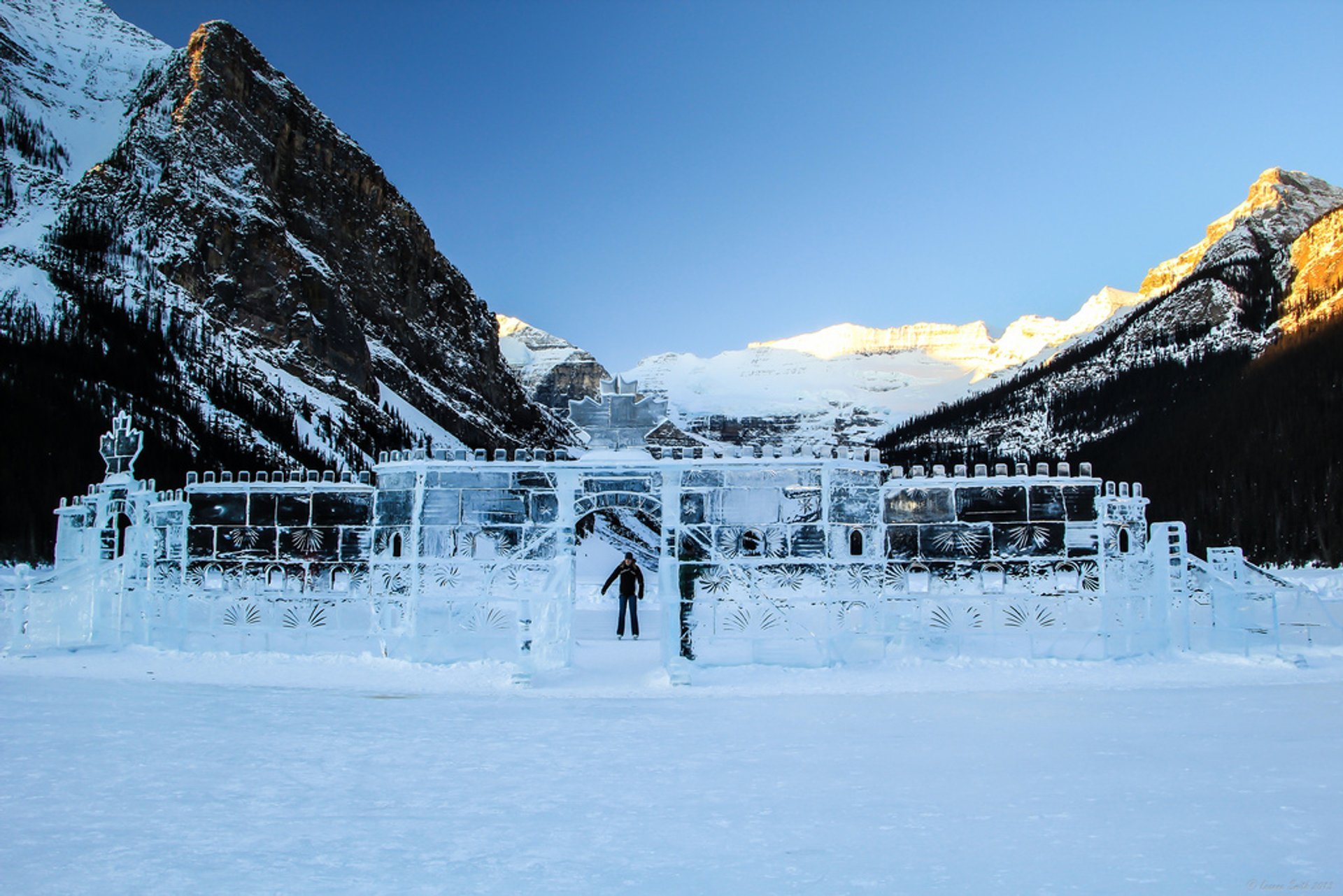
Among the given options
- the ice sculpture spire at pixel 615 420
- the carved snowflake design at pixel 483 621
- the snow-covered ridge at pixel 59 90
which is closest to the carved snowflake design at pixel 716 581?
the ice sculpture spire at pixel 615 420

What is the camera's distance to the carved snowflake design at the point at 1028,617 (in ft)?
47.7

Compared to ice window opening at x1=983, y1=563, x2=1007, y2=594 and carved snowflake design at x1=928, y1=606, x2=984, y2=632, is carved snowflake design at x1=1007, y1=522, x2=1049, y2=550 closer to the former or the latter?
ice window opening at x1=983, y1=563, x2=1007, y2=594

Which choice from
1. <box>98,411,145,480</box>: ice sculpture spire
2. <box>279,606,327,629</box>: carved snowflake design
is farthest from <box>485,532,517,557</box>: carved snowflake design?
<box>98,411,145,480</box>: ice sculpture spire

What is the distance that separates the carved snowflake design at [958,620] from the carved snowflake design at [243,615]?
1012cm

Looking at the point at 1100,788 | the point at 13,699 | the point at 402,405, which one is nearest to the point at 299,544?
the point at 13,699

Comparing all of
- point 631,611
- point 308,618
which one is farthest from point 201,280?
point 631,611

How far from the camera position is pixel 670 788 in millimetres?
7453

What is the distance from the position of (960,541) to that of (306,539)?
10.1 metres

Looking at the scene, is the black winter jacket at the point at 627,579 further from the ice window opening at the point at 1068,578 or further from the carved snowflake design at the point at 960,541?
the ice window opening at the point at 1068,578

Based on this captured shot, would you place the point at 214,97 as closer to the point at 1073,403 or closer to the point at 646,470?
the point at 1073,403

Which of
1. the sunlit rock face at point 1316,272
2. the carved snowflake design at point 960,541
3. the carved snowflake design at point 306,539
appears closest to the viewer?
the carved snowflake design at point 960,541

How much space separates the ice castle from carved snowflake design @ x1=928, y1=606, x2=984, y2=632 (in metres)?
0.04

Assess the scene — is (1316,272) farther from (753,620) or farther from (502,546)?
(502,546)

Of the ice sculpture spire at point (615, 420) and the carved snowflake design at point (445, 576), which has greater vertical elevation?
the ice sculpture spire at point (615, 420)
